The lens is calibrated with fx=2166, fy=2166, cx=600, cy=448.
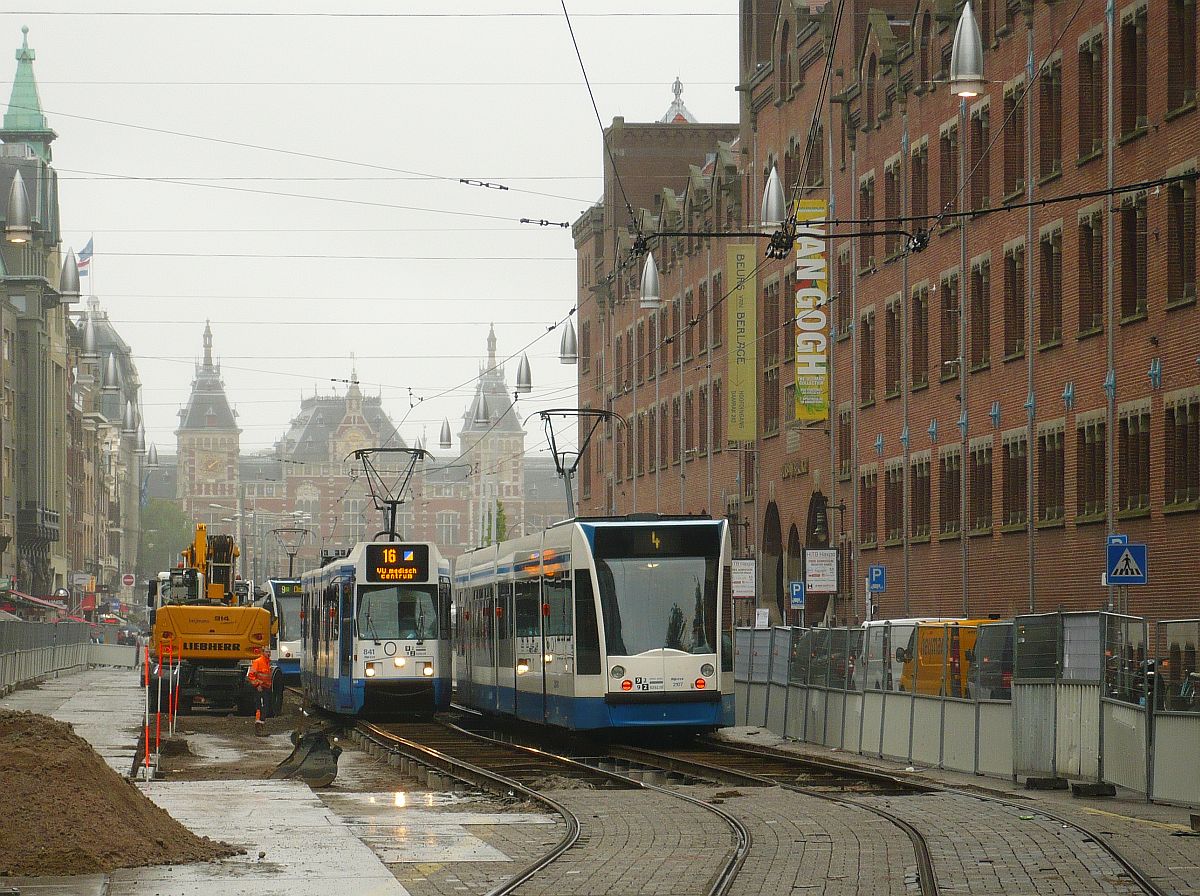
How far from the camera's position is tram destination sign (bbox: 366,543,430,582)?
37.5 m

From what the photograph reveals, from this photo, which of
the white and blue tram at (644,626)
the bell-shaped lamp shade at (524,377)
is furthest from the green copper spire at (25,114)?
the white and blue tram at (644,626)

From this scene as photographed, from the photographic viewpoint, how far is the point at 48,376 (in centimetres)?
11156

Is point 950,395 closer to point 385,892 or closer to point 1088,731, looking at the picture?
point 1088,731

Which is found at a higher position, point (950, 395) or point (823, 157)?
point (823, 157)

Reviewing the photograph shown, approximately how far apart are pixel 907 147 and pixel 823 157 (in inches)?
314

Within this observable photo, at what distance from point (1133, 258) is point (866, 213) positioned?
675 inches

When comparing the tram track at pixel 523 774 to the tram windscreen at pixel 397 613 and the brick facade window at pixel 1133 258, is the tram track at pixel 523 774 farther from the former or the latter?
the brick facade window at pixel 1133 258

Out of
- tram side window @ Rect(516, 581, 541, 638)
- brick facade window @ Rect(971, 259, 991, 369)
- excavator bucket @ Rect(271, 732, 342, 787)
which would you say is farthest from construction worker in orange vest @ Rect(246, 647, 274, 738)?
brick facade window @ Rect(971, 259, 991, 369)

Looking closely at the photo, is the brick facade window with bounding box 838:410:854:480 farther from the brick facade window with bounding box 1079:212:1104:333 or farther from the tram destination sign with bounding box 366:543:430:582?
the tram destination sign with bounding box 366:543:430:582

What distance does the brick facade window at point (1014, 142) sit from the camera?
1741 inches

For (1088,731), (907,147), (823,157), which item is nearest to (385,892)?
(1088,731)

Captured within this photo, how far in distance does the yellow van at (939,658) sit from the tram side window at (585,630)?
3.94 meters

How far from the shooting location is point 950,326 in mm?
48844

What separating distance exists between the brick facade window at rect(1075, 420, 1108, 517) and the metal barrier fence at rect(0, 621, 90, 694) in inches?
896
